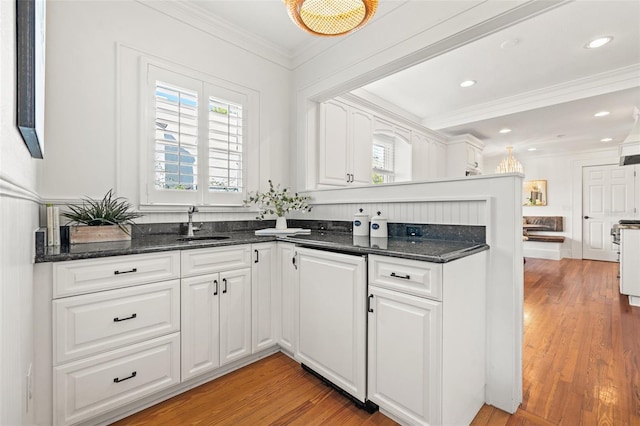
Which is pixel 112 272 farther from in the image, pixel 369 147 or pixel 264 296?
pixel 369 147

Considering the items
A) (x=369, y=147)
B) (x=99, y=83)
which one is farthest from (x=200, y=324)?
(x=369, y=147)

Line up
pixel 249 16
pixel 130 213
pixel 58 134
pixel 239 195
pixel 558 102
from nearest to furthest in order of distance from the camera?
pixel 58 134 < pixel 130 213 < pixel 249 16 < pixel 239 195 < pixel 558 102

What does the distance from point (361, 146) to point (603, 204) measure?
6.47 meters

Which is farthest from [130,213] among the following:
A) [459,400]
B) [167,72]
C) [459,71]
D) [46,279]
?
[459,71]

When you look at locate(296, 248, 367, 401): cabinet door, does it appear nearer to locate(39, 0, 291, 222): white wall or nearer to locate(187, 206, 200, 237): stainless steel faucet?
Answer: locate(187, 206, 200, 237): stainless steel faucet

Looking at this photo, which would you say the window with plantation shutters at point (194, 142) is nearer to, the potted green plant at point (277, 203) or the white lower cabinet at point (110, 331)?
the potted green plant at point (277, 203)

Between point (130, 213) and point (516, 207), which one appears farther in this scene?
point (130, 213)

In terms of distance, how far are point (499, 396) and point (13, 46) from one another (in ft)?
8.17

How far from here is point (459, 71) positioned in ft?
11.4

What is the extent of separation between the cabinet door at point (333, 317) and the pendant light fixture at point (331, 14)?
50.1 inches

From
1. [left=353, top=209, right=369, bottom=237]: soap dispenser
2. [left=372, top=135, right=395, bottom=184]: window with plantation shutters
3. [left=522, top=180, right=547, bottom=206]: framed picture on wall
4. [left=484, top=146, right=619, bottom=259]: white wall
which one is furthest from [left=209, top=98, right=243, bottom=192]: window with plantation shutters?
[left=522, top=180, right=547, bottom=206]: framed picture on wall

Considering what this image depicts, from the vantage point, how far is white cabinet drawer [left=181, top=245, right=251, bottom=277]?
182 cm

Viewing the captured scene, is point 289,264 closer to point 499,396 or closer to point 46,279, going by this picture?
point 46,279

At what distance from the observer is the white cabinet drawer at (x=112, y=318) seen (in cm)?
143
